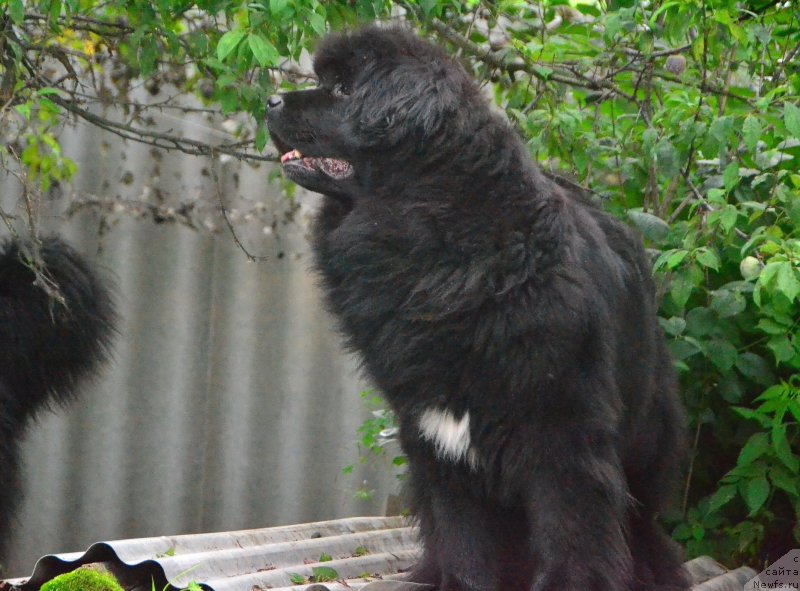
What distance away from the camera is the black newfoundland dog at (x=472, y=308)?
8.84 ft

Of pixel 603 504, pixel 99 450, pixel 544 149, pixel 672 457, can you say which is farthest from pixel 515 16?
pixel 99 450

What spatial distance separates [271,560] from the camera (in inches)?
133

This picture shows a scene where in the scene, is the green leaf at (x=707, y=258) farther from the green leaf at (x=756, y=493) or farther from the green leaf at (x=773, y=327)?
the green leaf at (x=756, y=493)

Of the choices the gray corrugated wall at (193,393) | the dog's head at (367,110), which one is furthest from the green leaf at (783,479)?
the gray corrugated wall at (193,393)

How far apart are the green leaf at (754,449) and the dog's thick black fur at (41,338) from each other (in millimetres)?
2456

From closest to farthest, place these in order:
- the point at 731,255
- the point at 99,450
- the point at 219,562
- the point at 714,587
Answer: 1. the point at 219,562
2. the point at 714,587
3. the point at 731,255
4. the point at 99,450

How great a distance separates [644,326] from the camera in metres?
3.14

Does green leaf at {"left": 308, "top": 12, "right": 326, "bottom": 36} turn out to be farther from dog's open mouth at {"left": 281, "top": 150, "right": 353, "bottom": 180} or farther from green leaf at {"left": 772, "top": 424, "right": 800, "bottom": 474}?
green leaf at {"left": 772, "top": 424, "right": 800, "bottom": 474}

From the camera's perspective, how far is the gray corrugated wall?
488 centimetres

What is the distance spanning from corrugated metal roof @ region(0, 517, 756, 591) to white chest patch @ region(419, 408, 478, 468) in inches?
18.7

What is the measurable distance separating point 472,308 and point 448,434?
0.37 metres

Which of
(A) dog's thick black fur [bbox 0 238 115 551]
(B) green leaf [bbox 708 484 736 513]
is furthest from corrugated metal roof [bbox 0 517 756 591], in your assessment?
(A) dog's thick black fur [bbox 0 238 115 551]

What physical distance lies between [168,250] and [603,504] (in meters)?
2.95

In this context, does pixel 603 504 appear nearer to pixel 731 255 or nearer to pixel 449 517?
pixel 449 517
